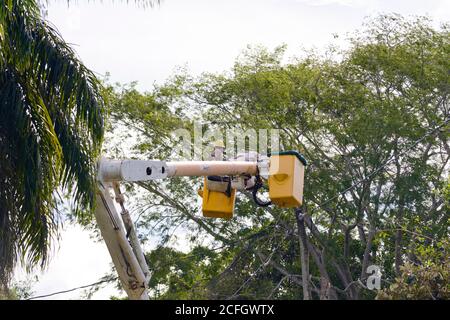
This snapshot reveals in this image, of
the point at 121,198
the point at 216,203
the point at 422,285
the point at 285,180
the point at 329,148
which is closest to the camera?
the point at 285,180

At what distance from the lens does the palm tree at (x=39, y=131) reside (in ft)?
41.8

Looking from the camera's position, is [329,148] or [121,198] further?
[329,148]

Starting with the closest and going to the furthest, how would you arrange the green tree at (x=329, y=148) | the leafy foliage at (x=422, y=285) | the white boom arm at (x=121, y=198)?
1. the white boom arm at (x=121, y=198)
2. the leafy foliage at (x=422, y=285)
3. the green tree at (x=329, y=148)

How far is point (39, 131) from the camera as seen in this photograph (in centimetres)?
1283

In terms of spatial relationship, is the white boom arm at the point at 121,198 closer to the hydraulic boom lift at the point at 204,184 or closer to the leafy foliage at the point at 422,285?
the hydraulic boom lift at the point at 204,184

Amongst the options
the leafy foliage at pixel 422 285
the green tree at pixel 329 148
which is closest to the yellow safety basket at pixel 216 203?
the leafy foliage at pixel 422 285

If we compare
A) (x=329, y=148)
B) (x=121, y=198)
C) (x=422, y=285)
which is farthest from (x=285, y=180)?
(x=329, y=148)

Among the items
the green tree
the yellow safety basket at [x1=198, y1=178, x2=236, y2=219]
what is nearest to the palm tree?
the yellow safety basket at [x1=198, y1=178, x2=236, y2=219]

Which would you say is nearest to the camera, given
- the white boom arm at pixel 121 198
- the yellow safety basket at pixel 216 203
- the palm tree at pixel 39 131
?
the white boom arm at pixel 121 198

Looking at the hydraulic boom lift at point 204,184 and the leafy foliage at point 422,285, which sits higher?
the hydraulic boom lift at point 204,184

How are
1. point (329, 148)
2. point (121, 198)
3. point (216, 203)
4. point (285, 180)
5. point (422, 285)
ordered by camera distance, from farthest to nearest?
1. point (329, 148)
2. point (422, 285)
3. point (121, 198)
4. point (216, 203)
5. point (285, 180)

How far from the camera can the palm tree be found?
12.8 meters

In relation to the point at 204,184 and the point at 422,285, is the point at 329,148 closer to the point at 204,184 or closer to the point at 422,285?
the point at 422,285

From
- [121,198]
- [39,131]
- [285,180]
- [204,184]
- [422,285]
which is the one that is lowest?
[422,285]
